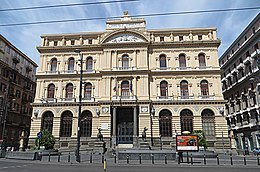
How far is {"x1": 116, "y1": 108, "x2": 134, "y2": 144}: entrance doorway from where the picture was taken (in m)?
34.7

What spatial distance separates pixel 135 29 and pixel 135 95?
41.0ft

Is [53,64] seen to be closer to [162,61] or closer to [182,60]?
[162,61]

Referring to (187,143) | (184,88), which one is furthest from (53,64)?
(187,143)

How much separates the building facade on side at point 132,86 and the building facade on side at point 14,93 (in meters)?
10.3

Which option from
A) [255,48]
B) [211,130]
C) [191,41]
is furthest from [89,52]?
[255,48]

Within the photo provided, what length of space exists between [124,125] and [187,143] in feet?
58.3

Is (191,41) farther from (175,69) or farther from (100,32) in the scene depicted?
(100,32)

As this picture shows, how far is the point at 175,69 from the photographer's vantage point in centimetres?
3775

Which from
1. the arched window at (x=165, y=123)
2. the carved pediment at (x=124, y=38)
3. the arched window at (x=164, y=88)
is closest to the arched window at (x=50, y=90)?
the carved pediment at (x=124, y=38)

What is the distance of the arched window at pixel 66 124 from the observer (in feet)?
120

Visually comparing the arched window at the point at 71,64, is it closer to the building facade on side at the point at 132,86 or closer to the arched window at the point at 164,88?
the building facade on side at the point at 132,86

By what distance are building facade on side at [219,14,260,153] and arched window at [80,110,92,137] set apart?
988 inches

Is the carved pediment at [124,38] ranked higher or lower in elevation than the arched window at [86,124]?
higher

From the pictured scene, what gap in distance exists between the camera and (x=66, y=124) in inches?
1457
